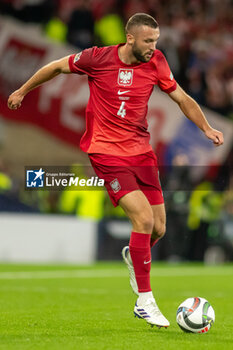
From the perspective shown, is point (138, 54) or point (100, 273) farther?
point (100, 273)

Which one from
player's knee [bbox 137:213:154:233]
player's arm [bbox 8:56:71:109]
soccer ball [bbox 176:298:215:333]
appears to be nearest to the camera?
soccer ball [bbox 176:298:215:333]

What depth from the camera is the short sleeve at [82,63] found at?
5.77 meters

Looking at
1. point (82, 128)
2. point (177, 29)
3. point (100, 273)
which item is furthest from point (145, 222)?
point (177, 29)

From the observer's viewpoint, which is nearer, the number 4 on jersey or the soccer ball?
the soccer ball

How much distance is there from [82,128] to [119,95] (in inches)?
466

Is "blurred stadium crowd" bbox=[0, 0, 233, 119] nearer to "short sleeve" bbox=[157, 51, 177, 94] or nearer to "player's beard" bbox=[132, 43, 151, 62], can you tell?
"short sleeve" bbox=[157, 51, 177, 94]

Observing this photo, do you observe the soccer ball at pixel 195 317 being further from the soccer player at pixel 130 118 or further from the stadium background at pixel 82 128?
the stadium background at pixel 82 128

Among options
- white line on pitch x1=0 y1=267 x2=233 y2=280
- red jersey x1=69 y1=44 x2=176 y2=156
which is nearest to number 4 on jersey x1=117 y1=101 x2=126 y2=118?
red jersey x1=69 y1=44 x2=176 y2=156

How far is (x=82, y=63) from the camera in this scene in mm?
5773

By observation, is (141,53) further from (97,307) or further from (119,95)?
(97,307)

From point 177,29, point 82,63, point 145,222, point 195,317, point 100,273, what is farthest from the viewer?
point 177,29

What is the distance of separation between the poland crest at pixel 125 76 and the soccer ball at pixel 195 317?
1.59 meters

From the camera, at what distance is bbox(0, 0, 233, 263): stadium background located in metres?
14.3

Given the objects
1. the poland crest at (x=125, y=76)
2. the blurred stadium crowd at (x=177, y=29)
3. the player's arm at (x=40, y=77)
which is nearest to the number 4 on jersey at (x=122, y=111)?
the poland crest at (x=125, y=76)
